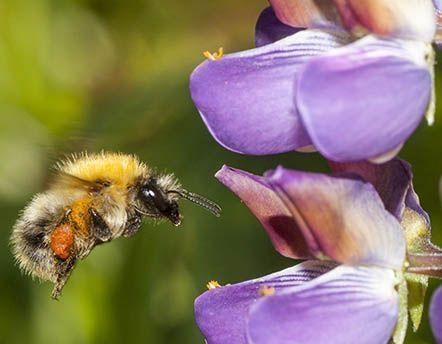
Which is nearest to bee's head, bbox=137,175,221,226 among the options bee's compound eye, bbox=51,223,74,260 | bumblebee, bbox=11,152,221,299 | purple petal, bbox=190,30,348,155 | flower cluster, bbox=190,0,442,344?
bumblebee, bbox=11,152,221,299

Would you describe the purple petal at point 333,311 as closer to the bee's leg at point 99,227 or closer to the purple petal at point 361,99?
the purple petal at point 361,99

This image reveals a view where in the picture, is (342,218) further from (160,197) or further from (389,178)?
(160,197)

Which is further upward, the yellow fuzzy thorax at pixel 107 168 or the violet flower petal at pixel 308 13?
the violet flower petal at pixel 308 13

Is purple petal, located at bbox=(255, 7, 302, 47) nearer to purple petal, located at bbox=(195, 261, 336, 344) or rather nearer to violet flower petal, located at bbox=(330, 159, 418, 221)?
violet flower petal, located at bbox=(330, 159, 418, 221)

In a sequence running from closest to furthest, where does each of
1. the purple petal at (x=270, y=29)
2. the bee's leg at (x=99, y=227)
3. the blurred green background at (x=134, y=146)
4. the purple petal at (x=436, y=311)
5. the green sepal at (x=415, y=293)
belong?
the purple petal at (x=436, y=311) → the green sepal at (x=415, y=293) → the purple petal at (x=270, y=29) → the bee's leg at (x=99, y=227) → the blurred green background at (x=134, y=146)

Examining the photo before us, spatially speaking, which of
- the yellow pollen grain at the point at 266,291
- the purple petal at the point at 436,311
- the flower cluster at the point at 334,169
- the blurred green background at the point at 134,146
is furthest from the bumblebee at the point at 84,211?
the blurred green background at the point at 134,146

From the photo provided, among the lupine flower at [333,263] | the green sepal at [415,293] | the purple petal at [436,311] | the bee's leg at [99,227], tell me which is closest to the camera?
the purple petal at [436,311]
